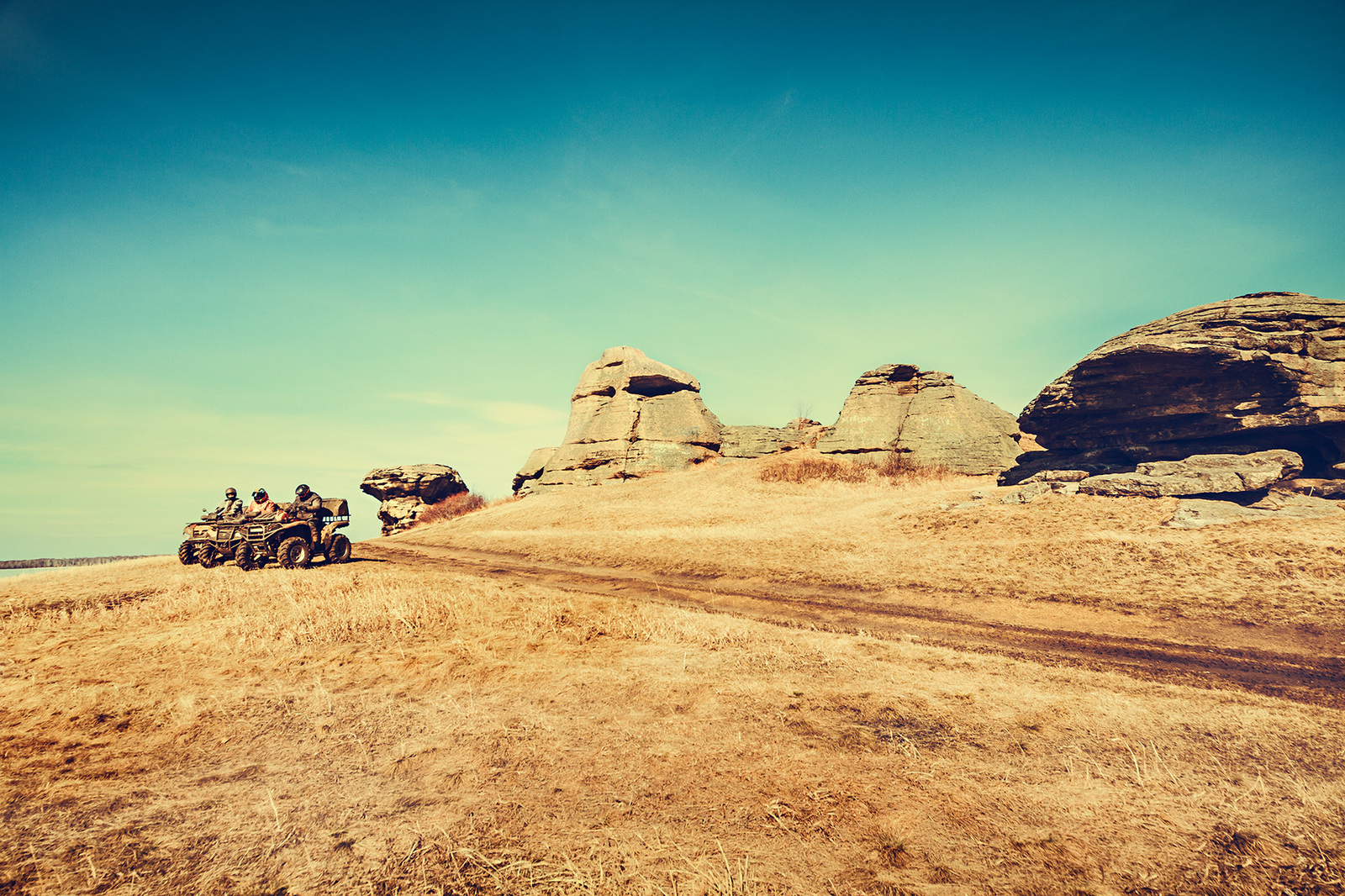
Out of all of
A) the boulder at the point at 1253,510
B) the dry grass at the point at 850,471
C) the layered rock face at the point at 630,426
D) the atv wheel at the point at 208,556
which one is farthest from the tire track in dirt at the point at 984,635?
the layered rock face at the point at 630,426

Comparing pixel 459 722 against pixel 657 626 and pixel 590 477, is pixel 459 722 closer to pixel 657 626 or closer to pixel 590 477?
pixel 657 626

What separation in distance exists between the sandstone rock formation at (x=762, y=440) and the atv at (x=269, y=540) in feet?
85.1

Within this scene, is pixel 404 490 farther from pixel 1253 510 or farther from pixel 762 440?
pixel 1253 510

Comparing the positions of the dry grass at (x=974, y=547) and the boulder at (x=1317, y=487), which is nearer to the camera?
the dry grass at (x=974, y=547)

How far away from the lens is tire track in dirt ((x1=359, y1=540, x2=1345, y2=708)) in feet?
23.2

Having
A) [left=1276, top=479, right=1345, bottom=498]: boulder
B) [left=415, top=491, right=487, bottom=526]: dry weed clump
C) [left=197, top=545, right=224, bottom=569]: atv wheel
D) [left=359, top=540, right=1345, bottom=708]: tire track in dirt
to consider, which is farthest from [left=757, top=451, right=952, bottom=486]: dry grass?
[left=197, top=545, right=224, bottom=569]: atv wheel

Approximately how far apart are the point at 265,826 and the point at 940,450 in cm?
3305

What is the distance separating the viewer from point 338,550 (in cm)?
1891

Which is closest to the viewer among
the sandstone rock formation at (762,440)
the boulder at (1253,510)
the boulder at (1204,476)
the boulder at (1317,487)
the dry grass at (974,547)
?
the dry grass at (974,547)

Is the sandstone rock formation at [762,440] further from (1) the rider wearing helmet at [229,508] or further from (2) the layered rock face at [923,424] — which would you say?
(1) the rider wearing helmet at [229,508]

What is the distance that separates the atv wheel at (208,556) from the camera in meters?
17.9

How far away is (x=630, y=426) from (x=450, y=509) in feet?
47.6

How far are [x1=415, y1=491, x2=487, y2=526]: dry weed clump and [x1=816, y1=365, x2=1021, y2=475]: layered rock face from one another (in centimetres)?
A: 2544

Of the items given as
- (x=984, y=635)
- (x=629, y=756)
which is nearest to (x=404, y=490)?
(x=984, y=635)
